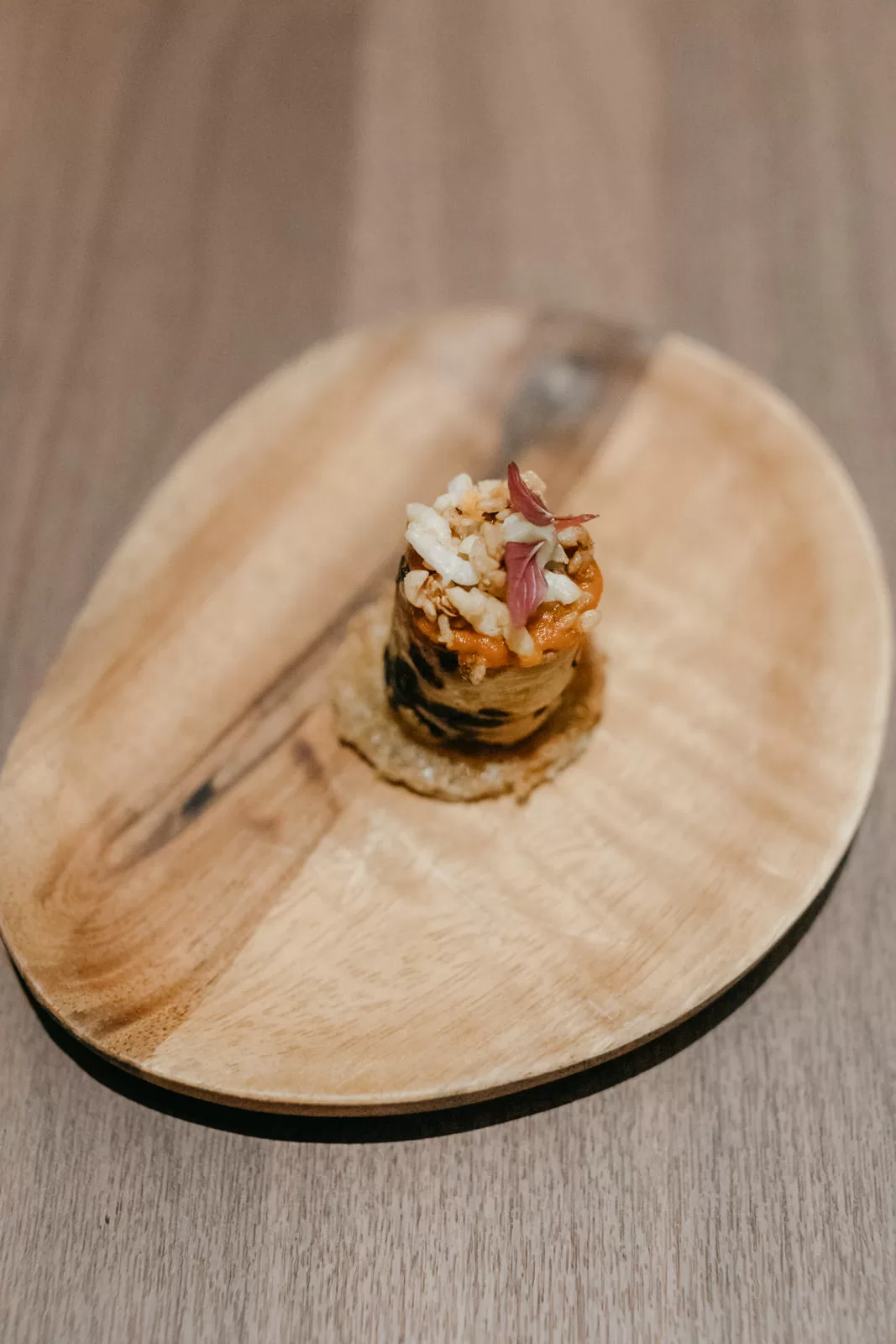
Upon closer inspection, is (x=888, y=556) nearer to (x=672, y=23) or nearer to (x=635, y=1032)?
(x=635, y=1032)

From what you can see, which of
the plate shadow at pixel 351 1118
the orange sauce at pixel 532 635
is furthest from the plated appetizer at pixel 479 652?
the plate shadow at pixel 351 1118

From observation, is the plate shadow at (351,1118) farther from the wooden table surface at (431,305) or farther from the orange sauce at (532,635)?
the orange sauce at (532,635)

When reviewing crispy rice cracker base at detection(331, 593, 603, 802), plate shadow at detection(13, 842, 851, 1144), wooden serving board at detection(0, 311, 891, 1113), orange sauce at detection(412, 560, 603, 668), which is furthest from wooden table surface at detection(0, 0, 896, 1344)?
orange sauce at detection(412, 560, 603, 668)

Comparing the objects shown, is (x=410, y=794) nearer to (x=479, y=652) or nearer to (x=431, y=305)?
(x=479, y=652)

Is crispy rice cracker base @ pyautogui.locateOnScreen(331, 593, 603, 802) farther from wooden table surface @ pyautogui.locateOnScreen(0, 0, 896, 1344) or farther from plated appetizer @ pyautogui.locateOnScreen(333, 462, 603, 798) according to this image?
wooden table surface @ pyautogui.locateOnScreen(0, 0, 896, 1344)

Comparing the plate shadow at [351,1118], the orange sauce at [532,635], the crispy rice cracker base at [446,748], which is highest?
the orange sauce at [532,635]

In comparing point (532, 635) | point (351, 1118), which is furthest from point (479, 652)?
point (351, 1118)
